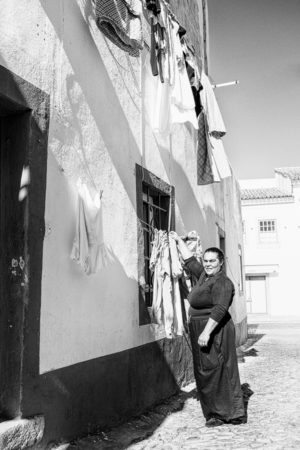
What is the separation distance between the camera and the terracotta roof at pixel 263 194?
29.6m

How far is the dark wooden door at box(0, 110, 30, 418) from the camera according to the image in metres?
3.32

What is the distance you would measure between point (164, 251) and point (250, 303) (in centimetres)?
2489

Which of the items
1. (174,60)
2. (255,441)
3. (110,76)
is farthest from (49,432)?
(174,60)


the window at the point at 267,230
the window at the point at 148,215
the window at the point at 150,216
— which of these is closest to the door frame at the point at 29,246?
the window at the point at 148,215

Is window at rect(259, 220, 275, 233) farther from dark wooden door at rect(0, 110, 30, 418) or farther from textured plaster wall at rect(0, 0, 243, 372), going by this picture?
dark wooden door at rect(0, 110, 30, 418)

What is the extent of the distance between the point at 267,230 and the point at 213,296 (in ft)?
83.8

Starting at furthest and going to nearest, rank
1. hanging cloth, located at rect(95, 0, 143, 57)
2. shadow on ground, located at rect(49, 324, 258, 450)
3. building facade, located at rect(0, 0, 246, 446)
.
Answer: hanging cloth, located at rect(95, 0, 143, 57) → shadow on ground, located at rect(49, 324, 258, 450) → building facade, located at rect(0, 0, 246, 446)

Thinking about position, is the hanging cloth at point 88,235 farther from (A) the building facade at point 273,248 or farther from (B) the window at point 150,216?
(A) the building facade at point 273,248

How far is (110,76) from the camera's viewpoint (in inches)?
206

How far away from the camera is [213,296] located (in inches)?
192

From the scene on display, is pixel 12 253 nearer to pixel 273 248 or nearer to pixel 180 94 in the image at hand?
pixel 180 94

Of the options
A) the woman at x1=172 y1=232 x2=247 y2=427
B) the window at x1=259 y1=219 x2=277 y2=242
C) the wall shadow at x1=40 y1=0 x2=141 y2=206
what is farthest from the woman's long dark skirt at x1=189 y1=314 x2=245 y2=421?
the window at x1=259 y1=219 x2=277 y2=242

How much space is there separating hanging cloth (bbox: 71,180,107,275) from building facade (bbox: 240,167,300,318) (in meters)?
25.8

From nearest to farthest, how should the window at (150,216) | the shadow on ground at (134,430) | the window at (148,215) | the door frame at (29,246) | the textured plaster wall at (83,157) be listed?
the door frame at (29,246)
the textured plaster wall at (83,157)
the shadow on ground at (134,430)
the window at (148,215)
the window at (150,216)
